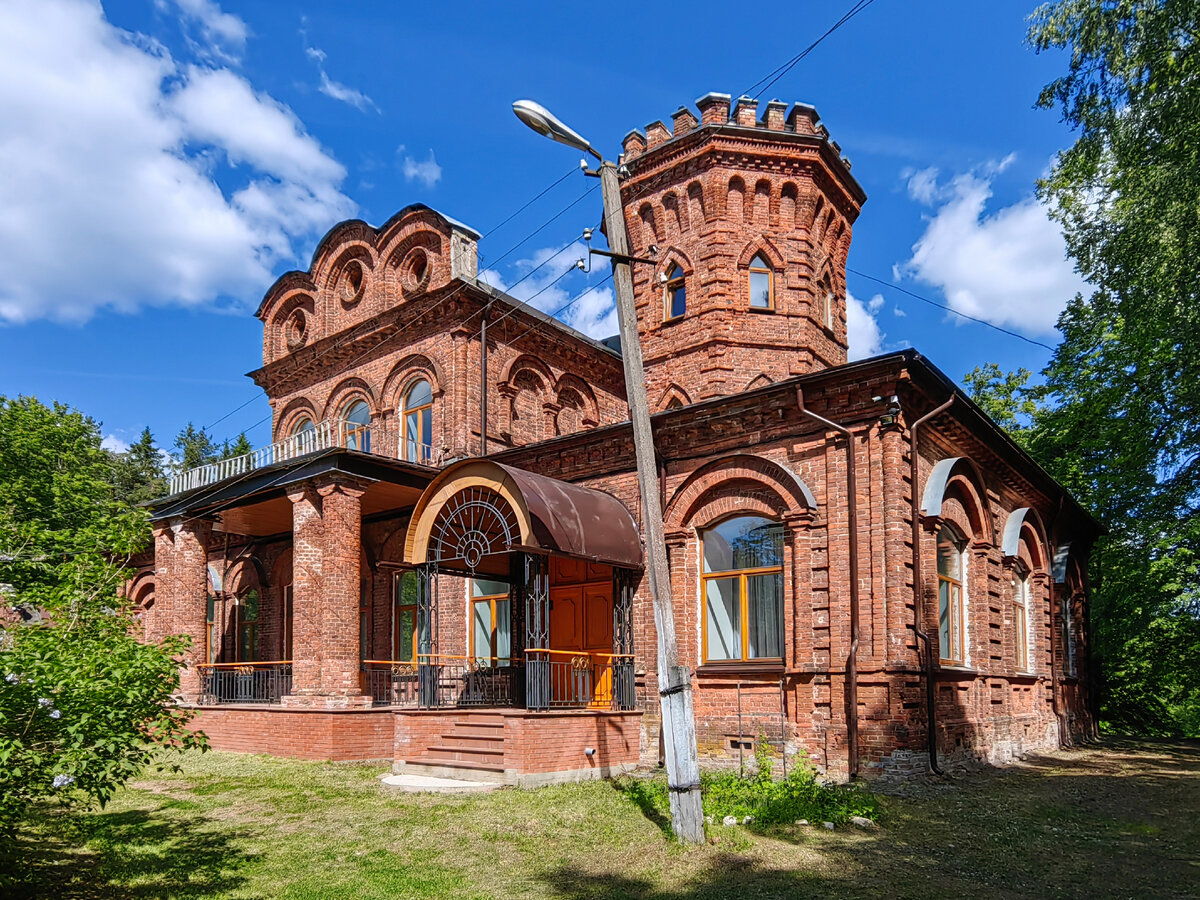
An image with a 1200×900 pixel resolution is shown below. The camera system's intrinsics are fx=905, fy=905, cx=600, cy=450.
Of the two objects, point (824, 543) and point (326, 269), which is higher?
point (326, 269)

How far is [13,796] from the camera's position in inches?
219

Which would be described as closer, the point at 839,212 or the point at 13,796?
the point at 13,796

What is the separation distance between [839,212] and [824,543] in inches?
427

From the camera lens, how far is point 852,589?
11727 mm

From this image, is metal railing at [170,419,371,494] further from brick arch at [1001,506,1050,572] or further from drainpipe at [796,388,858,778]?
brick arch at [1001,506,1050,572]

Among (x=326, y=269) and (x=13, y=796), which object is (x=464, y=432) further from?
(x=13, y=796)

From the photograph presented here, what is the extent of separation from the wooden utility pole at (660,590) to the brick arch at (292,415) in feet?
48.9

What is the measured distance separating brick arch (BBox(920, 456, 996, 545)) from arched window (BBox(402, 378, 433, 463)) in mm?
10218

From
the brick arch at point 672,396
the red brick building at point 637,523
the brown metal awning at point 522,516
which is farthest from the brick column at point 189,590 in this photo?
the brick arch at point 672,396

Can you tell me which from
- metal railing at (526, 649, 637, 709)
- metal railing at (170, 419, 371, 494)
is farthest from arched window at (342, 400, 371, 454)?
metal railing at (526, 649, 637, 709)

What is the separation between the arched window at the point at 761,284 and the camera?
18.9 metres

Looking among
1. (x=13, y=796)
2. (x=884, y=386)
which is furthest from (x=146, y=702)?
(x=884, y=386)

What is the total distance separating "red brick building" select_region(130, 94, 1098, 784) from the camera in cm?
1200

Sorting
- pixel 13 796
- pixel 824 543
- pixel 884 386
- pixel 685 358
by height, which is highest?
pixel 685 358
